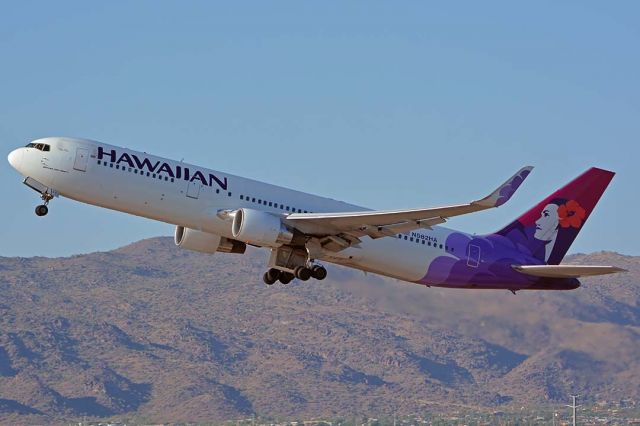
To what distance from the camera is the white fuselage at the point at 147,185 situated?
5375 cm

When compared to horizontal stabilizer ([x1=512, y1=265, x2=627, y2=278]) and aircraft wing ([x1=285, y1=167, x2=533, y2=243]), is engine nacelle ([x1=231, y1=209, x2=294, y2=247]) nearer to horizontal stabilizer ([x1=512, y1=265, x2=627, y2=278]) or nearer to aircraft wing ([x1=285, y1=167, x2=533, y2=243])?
aircraft wing ([x1=285, y1=167, x2=533, y2=243])

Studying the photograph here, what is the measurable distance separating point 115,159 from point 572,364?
75.7 meters

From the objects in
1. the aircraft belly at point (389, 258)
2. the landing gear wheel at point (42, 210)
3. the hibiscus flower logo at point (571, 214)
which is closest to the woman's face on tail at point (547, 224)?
the hibiscus flower logo at point (571, 214)

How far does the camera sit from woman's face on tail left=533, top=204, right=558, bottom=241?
211ft

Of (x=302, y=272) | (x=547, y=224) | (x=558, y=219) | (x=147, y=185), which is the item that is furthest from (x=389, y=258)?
(x=147, y=185)

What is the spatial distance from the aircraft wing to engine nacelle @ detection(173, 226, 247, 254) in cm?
425

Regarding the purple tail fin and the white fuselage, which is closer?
the white fuselage

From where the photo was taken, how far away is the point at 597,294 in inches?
7500

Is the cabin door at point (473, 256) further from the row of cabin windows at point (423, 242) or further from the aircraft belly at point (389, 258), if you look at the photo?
the aircraft belly at point (389, 258)

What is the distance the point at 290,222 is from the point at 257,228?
2.17m

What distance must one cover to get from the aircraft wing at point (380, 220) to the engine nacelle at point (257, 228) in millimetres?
1018

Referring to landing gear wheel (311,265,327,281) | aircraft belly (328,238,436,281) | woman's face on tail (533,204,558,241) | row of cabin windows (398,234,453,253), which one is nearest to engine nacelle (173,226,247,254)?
landing gear wheel (311,265,327,281)

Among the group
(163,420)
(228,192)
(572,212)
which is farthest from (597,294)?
(228,192)

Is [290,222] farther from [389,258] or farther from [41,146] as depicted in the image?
[41,146]
